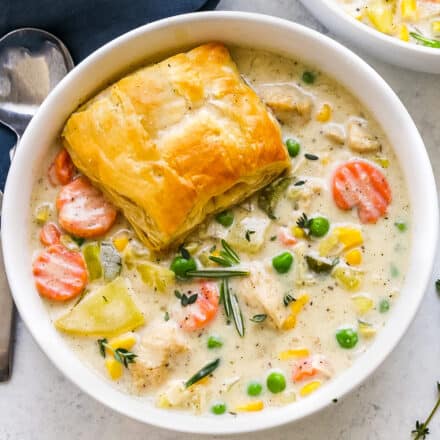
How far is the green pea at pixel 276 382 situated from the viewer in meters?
3.44

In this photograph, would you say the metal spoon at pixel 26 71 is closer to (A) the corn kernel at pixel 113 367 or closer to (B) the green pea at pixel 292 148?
(A) the corn kernel at pixel 113 367

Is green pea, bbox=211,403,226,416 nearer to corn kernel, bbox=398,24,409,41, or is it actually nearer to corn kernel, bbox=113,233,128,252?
corn kernel, bbox=113,233,128,252

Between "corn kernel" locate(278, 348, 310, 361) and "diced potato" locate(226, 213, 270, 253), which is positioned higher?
"diced potato" locate(226, 213, 270, 253)

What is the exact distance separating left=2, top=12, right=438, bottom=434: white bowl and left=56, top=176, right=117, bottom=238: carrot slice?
152 mm

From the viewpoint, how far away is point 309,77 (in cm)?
365

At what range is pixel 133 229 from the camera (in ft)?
11.7

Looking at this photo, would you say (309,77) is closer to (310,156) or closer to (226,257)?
(310,156)

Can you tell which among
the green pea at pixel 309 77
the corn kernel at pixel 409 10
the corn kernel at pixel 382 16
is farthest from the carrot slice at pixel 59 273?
the corn kernel at pixel 409 10

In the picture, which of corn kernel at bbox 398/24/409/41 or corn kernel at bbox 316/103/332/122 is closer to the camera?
corn kernel at bbox 316/103/332/122

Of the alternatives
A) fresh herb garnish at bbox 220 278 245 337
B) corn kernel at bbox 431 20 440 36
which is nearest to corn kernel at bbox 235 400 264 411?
fresh herb garnish at bbox 220 278 245 337

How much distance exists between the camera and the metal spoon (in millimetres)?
3848

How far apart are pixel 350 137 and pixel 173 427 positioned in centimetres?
136

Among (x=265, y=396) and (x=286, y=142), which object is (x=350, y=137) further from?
(x=265, y=396)

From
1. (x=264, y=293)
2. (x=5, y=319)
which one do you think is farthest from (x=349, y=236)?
(x=5, y=319)
